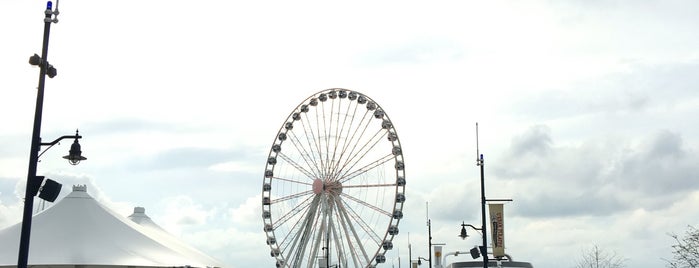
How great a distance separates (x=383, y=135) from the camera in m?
62.2

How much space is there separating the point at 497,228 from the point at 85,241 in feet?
106

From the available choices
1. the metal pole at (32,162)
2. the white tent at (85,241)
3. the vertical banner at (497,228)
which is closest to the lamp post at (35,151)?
the metal pole at (32,162)

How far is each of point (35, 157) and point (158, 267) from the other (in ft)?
122

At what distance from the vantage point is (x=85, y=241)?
51969mm

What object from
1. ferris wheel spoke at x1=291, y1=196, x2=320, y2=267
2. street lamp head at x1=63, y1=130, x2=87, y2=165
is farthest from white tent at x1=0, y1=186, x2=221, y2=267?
street lamp head at x1=63, y1=130, x2=87, y2=165

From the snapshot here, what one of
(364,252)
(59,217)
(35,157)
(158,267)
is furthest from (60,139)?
(364,252)

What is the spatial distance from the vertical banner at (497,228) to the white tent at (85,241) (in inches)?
1130

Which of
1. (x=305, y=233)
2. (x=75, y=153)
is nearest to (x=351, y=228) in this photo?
(x=305, y=233)

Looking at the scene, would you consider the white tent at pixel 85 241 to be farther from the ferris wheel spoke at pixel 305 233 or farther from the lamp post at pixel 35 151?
the lamp post at pixel 35 151

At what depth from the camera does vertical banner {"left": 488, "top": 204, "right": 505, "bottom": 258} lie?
2933cm

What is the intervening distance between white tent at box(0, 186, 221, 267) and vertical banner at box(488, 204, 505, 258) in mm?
28708

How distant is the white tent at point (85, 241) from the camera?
49.6 meters

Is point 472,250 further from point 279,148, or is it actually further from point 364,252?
point 279,148

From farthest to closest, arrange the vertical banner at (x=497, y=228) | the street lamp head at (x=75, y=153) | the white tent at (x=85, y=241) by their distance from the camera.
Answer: the white tent at (x=85, y=241) → the vertical banner at (x=497, y=228) → the street lamp head at (x=75, y=153)
